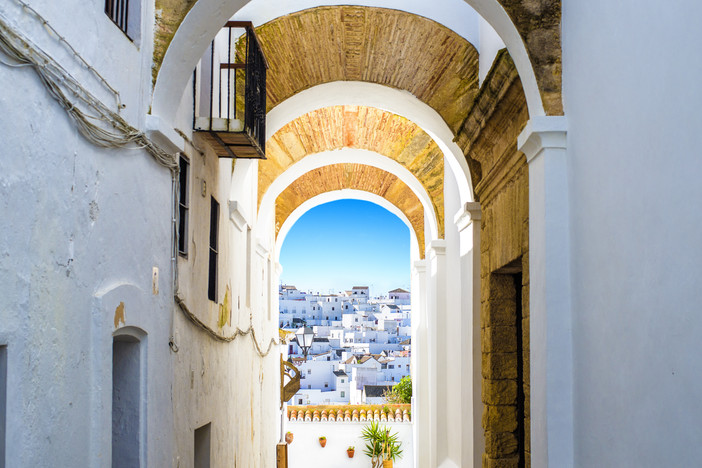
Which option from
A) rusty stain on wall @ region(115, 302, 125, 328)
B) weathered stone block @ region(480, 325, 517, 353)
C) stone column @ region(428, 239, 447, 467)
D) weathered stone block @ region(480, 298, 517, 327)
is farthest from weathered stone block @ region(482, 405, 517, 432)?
stone column @ region(428, 239, 447, 467)

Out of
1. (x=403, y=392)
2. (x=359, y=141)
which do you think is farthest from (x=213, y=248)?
(x=403, y=392)

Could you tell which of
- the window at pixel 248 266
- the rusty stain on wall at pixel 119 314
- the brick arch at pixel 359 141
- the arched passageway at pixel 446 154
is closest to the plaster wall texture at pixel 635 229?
the arched passageway at pixel 446 154

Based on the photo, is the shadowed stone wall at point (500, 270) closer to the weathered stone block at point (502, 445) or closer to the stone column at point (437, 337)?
the weathered stone block at point (502, 445)

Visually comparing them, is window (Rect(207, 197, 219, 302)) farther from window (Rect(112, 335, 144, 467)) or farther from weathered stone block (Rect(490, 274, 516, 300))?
weathered stone block (Rect(490, 274, 516, 300))

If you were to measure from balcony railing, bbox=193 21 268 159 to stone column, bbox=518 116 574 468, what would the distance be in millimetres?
2887

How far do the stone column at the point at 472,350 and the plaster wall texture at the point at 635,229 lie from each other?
11.1 ft

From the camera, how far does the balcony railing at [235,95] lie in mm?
6352

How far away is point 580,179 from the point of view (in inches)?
161

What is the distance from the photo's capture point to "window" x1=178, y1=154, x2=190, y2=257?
6.05 metres

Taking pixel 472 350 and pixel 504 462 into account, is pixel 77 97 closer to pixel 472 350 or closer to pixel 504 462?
pixel 504 462

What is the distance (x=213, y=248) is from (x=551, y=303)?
408 centimetres

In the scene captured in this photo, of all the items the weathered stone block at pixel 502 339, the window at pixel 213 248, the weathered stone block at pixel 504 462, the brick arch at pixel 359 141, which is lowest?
the weathered stone block at pixel 504 462

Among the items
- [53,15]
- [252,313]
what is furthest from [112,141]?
[252,313]

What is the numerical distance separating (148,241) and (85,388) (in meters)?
Result: 1.32
